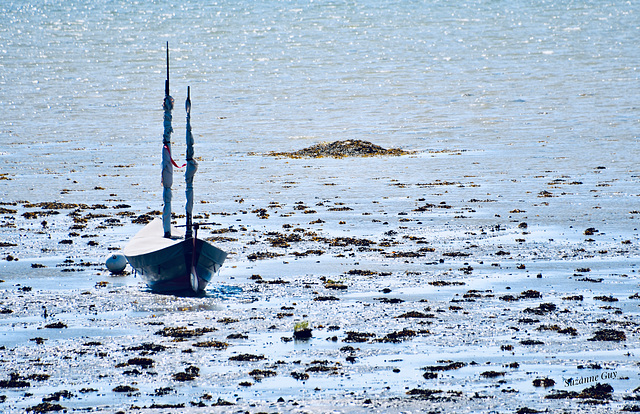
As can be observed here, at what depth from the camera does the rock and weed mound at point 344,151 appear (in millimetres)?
45281

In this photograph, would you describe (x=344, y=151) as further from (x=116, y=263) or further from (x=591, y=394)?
(x=591, y=394)

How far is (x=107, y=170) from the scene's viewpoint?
41.0 m

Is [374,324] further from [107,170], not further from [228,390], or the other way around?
[107,170]

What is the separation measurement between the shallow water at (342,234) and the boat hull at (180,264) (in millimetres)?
470

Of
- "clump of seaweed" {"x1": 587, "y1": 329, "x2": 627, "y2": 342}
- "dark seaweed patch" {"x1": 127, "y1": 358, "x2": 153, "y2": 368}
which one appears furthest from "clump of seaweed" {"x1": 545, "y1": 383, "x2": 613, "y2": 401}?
"dark seaweed patch" {"x1": 127, "y1": 358, "x2": 153, "y2": 368}

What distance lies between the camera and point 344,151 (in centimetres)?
4569

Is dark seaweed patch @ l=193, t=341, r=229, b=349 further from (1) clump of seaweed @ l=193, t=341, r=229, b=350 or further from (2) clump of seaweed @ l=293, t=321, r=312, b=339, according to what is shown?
(2) clump of seaweed @ l=293, t=321, r=312, b=339

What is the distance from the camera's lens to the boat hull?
21047 mm

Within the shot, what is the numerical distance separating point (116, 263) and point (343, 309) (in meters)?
6.25

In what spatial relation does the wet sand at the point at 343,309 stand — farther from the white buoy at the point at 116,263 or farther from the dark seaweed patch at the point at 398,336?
the white buoy at the point at 116,263

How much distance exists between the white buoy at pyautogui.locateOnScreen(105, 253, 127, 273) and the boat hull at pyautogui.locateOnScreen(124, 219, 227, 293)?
49.5 inches

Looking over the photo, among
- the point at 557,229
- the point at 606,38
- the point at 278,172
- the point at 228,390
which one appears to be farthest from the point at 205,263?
the point at 606,38

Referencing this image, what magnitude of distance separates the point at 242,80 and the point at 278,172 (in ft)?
165

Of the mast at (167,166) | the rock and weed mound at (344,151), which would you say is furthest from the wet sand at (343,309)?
the rock and weed mound at (344,151)
